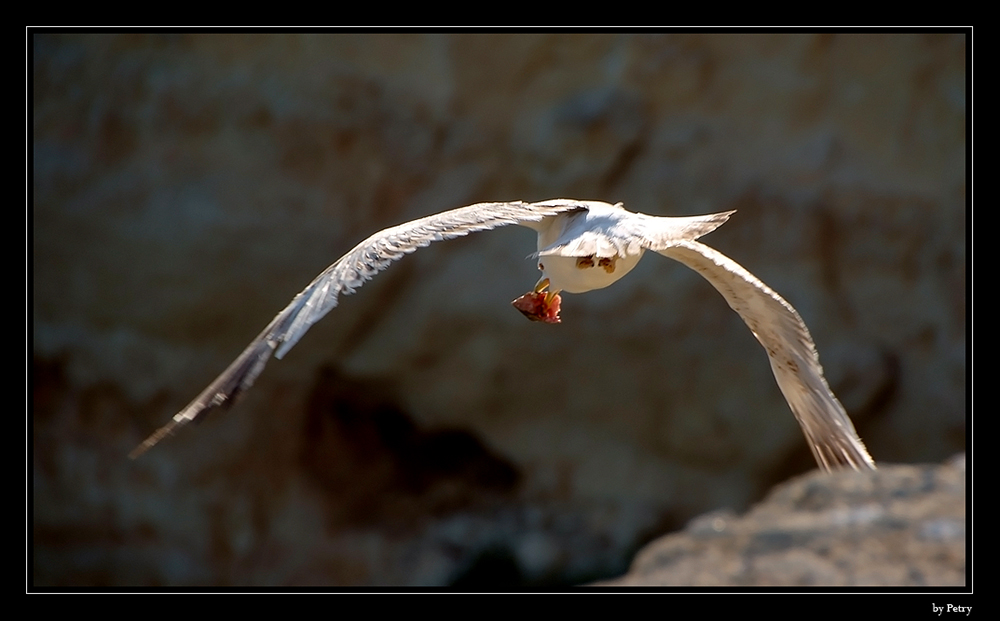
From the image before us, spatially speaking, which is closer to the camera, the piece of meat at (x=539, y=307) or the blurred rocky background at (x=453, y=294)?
the piece of meat at (x=539, y=307)

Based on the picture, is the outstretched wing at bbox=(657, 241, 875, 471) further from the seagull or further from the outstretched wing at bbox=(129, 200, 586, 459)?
the outstretched wing at bbox=(129, 200, 586, 459)

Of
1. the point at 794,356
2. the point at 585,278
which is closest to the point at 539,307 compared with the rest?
the point at 585,278

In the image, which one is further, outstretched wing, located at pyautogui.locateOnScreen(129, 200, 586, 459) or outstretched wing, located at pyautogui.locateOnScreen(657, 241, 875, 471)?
outstretched wing, located at pyautogui.locateOnScreen(657, 241, 875, 471)

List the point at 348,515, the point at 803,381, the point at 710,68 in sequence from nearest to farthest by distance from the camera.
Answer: the point at 803,381 < the point at 710,68 < the point at 348,515

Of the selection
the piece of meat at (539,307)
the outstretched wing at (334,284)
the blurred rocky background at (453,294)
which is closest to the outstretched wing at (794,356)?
the piece of meat at (539,307)

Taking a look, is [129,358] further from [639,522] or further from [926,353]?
[926,353]

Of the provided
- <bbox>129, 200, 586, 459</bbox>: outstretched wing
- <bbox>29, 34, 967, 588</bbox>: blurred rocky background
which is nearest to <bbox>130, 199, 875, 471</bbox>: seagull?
<bbox>129, 200, 586, 459</bbox>: outstretched wing

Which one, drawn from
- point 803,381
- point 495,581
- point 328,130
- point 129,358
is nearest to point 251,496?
point 129,358

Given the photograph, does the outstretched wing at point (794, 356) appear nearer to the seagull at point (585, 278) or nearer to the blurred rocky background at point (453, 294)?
the seagull at point (585, 278)
